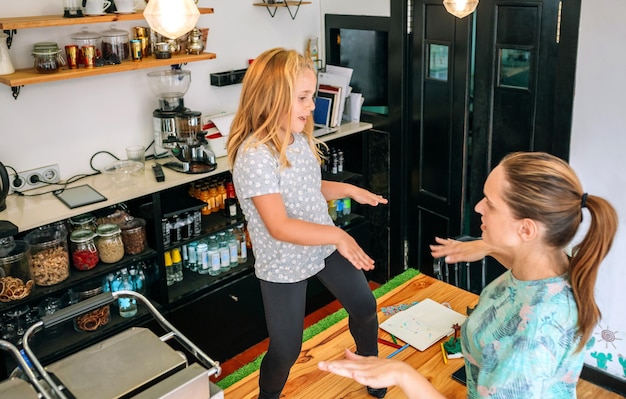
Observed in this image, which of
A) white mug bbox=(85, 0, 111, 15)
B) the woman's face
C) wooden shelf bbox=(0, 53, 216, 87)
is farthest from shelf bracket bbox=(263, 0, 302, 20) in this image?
the woman's face

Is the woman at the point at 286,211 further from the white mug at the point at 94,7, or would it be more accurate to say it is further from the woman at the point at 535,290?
the white mug at the point at 94,7

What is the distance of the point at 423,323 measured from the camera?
8.35 feet

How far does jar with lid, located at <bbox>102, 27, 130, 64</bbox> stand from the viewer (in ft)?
9.81

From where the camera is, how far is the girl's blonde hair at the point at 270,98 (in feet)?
6.78

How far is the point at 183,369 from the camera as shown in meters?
1.27

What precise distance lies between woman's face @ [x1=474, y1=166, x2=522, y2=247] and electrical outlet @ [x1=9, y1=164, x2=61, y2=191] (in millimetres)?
2173

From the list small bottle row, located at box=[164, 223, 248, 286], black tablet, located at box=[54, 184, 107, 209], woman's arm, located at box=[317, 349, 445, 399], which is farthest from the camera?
small bottle row, located at box=[164, 223, 248, 286]

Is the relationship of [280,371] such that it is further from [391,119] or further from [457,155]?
[391,119]

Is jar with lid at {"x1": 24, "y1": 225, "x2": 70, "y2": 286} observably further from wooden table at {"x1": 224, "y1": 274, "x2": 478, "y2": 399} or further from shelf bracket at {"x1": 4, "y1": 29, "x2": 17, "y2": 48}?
wooden table at {"x1": 224, "y1": 274, "x2": 478, "y2": 399}

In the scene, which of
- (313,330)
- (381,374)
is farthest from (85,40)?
(381,374)

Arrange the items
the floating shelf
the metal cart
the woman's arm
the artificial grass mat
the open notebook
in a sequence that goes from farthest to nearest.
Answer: the floating shelf
the artificial grass mat
the open notebook
the woman's arm
the metal cart

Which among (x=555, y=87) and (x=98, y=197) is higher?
(x=555, y=87)

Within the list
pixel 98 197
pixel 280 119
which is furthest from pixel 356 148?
pixel 280 119

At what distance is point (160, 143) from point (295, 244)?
1445 millimetres
